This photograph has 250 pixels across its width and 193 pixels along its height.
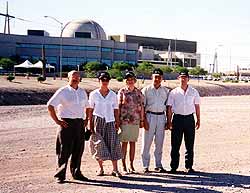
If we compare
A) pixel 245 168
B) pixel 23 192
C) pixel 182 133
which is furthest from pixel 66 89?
pixel 245 168

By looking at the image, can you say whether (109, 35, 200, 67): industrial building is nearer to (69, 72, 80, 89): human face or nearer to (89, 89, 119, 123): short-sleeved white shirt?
(89, 89, 119, 123): short-sleeved white shirt

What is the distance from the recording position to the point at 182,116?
9719 millimetres

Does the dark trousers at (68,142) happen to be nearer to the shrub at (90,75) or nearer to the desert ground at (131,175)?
the desert ground at (131,175)

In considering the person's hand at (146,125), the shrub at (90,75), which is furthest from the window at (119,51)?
the person's hand at (146,125)

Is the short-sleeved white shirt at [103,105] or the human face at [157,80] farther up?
the human face at [157,80]

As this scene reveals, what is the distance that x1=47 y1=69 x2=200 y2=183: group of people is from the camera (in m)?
8.59

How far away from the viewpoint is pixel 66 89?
8555mm

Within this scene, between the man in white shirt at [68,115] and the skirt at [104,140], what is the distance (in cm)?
34

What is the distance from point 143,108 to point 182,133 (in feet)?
3.11

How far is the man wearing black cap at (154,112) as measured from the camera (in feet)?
31.4

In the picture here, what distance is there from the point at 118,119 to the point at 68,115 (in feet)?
3.36

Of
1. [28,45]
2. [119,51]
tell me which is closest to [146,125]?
[28,45]

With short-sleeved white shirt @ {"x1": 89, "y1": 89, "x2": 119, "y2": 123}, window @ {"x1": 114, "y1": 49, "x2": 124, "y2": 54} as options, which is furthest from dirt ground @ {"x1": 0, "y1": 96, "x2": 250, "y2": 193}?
window @ {"x1": 114, "y1": 49, "x2": 124, "y2": 54}

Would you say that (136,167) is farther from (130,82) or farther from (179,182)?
(130,82)
